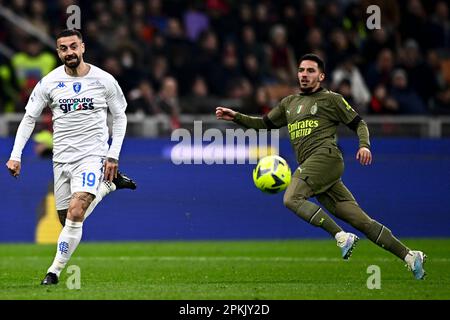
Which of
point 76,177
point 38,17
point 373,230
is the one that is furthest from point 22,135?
point 38,17

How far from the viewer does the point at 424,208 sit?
18375 millimetres

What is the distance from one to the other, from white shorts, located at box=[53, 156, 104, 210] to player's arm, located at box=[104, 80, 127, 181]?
11cm

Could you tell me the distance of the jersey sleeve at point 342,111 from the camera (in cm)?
1162

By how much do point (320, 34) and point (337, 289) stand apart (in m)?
11.7

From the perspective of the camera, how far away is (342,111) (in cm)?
1166

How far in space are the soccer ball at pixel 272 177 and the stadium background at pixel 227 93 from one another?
20.4 feet

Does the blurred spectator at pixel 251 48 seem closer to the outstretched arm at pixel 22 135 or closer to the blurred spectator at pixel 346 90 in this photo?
the blurred spectator at pixel 346 90

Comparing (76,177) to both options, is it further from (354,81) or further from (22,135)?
(354,81)

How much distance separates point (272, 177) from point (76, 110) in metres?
2.28

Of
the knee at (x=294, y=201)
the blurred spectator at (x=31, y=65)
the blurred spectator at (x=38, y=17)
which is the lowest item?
the knee at (x=294, y=201)

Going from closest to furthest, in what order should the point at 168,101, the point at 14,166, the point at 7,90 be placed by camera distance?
1. the point at 14,166
2. the point at 168,101
3. the point at 7,90

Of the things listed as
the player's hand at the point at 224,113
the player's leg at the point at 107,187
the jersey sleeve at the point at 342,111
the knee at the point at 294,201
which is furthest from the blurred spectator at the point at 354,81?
the player's leg at the point at 107,187
